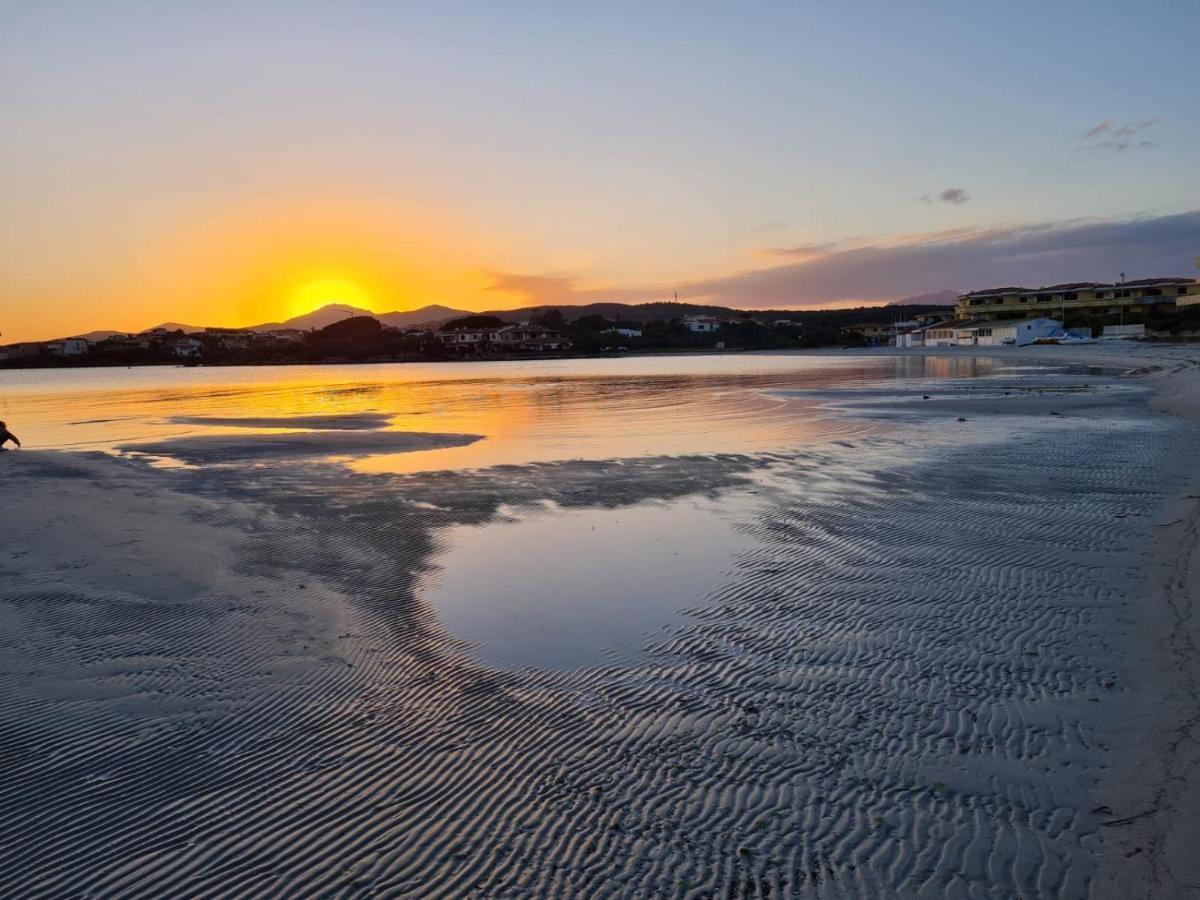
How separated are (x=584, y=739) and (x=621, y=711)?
0.57 metres

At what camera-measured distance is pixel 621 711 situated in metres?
6.53

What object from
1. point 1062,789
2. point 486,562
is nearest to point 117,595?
point 486,562

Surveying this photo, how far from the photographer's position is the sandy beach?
452 cm

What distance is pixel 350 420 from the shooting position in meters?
33.5

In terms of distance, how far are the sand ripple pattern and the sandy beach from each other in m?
0.03

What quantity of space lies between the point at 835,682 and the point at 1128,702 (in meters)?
2.30

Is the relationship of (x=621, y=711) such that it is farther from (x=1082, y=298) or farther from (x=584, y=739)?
(x=1082, y=298)

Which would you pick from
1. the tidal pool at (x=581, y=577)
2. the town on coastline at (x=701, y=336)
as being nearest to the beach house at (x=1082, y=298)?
the town on coastline at (x=701, y=336)

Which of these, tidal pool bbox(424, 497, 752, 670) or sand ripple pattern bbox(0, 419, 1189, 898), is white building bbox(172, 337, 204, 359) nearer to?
tidal pool bbox(424, 497, 752, 670)

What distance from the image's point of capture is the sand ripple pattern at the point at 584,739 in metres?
4.48

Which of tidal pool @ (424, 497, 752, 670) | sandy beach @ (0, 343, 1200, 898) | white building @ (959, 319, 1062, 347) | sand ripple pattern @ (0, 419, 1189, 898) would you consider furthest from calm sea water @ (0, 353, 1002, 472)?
white building @ (959, 319, 1062, 347)

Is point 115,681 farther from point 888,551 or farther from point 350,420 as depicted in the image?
point 350,420

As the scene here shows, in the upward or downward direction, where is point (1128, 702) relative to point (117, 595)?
downward

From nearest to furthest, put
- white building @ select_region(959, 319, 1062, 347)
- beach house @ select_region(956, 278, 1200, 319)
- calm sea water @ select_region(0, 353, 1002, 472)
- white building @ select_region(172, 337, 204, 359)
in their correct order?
calm sea water @ select_region(0, 353, 1002, 472), white building @ select_region(959, 319, 1062, 347), beach house @ select_region(956, 278, 1200, 319), white building @ select_region(172, 337, 204, 359)
